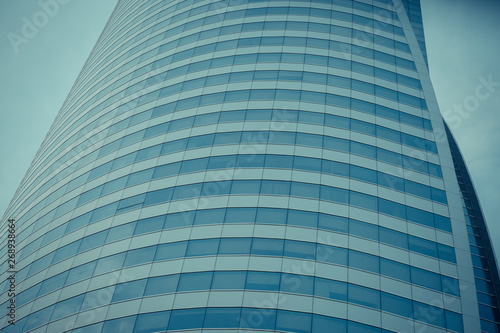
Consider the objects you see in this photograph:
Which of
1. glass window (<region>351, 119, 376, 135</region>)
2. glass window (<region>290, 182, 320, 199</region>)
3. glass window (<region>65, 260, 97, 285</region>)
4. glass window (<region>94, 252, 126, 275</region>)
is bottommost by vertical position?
glass window (<region>290, 182, 320, 199</region>)

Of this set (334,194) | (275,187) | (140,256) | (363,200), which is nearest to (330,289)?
(334,194)

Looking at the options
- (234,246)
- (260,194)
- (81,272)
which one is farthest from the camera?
(260,194)

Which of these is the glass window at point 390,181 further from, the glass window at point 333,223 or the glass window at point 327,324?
the glass window at point 327,324

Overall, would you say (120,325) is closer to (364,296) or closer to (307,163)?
(364,296)

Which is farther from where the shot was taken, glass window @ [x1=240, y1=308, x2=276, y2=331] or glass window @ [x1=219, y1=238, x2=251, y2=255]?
glass window @ [x1=219, y1=238, x2=251, y2=255]

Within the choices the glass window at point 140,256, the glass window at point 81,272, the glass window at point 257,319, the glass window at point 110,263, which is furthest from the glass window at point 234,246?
the glass window at point 81,272

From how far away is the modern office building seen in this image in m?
26.5

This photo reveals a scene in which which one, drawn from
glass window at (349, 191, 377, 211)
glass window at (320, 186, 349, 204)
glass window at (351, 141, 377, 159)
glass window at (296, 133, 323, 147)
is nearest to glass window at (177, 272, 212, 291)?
glass window at (320, 186, 349, 204)

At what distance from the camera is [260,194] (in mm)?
30703

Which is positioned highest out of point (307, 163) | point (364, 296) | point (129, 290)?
point (307, 163)

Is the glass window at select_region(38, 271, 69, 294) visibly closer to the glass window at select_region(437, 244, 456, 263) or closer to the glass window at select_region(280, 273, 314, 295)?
the glass window at select_region(280, 273, 314, 295)

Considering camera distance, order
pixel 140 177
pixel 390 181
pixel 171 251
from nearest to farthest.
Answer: pixel 171 251 → pixel 390 181 → pixel 140 177

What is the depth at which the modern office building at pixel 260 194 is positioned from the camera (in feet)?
87.1

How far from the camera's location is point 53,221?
36.8 meters
